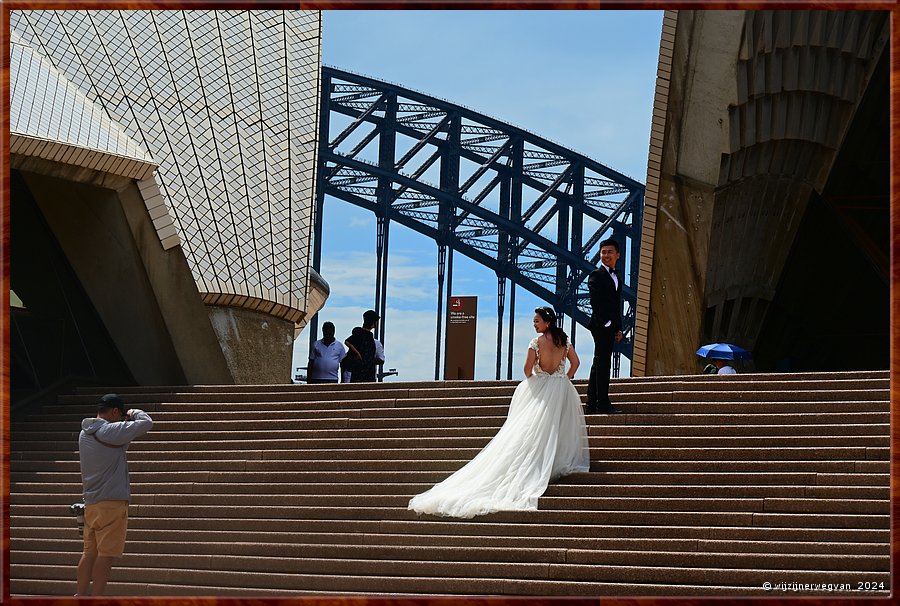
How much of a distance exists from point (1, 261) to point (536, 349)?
157 inches

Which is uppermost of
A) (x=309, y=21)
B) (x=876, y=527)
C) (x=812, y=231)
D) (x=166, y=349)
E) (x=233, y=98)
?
(x=309, y=21)

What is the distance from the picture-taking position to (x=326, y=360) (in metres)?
12.8

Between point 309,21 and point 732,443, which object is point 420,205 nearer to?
point 309,21

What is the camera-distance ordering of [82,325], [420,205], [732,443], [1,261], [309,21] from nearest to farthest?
[1,261] → [732,443] → [82,325] → [309,21] → [420,205]

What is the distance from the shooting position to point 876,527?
7047mm


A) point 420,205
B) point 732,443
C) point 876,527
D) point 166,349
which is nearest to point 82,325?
point 166,349

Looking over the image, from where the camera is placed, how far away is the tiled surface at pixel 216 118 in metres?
15.7

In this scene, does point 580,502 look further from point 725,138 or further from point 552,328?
point 725,138

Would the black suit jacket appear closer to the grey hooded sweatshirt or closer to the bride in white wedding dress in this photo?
the bride in white wedding dress

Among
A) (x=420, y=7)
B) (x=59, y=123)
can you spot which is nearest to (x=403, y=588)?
(x=420, y=7)

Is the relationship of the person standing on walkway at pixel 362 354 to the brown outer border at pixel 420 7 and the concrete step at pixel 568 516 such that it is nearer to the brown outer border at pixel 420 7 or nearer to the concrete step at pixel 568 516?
the concrete step at pixel 568 516

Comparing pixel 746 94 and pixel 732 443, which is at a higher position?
pixel 746 94

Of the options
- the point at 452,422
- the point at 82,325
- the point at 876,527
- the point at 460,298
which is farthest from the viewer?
the point at 460,298

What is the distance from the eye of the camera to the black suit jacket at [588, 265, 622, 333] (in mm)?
→ 9047
